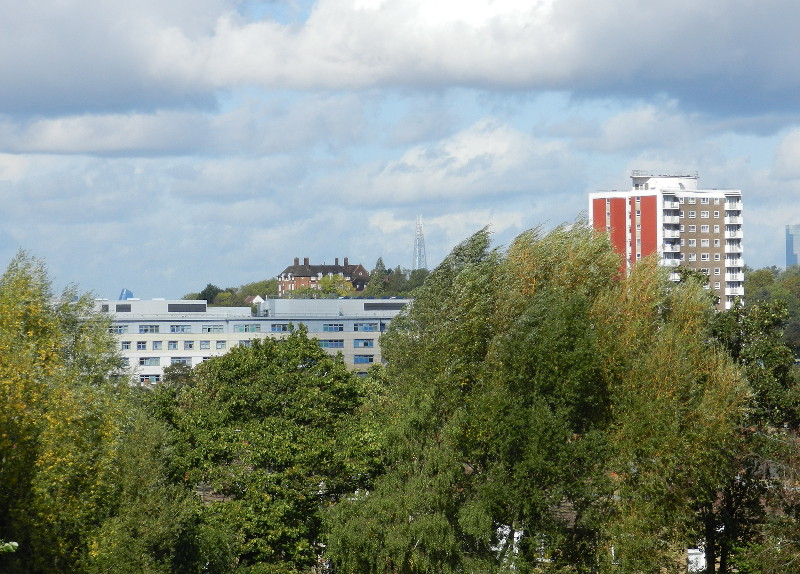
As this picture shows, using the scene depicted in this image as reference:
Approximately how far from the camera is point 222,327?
12644 centimetres

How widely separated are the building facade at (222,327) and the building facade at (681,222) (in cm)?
2788

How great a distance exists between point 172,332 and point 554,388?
93.0 m

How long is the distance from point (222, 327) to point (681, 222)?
56203 mm

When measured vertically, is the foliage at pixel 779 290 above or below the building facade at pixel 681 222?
below

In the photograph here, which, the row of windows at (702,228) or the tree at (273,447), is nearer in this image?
the tree at (273,447)

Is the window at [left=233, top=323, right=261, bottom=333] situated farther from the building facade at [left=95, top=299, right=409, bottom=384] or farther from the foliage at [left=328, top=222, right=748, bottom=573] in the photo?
the foliage at [left=328, top=222, right=748, bottom=573]

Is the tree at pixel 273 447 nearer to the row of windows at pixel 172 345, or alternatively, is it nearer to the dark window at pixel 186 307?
the row of windows at pixel 172 345

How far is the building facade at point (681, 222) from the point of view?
420ft

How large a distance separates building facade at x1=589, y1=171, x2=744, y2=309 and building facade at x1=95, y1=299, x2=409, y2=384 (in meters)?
27.9

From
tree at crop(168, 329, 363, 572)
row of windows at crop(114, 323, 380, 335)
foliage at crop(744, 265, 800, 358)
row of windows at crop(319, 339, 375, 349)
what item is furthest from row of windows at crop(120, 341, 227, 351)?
tree at crop(168, 329, 363, 572)

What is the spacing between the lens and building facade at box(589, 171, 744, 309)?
420ft

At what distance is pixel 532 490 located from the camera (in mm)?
36062

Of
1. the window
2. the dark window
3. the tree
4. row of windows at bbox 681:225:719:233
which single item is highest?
row of windows at bbox 681:225:719:233

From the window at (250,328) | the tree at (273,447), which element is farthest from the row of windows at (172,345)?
the tree at (273,447)
